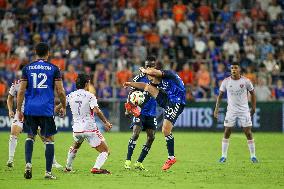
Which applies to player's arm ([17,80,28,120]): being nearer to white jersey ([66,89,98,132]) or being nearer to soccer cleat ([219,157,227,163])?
white jersey ([66,89,98,132])

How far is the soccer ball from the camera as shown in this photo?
16.5 m

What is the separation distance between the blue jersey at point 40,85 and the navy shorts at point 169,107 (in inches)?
123

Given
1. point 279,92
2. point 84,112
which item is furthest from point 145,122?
point 279,92

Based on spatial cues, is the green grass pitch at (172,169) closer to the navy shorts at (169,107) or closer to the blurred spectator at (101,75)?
the navy shorts at (169,107)

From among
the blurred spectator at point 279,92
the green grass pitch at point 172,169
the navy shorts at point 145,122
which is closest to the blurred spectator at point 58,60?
the green grass pitch at point 172,169

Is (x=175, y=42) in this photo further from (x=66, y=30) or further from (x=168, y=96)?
(x=168, y=96)

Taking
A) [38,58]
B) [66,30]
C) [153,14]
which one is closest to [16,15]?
[66,30]

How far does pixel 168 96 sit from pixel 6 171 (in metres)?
3.68

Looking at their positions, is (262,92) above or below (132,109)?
below

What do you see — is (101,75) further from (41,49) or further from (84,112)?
(41,49)

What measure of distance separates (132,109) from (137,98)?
0.99ft

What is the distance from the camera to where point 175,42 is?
110 feet

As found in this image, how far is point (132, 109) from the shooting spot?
16.7m

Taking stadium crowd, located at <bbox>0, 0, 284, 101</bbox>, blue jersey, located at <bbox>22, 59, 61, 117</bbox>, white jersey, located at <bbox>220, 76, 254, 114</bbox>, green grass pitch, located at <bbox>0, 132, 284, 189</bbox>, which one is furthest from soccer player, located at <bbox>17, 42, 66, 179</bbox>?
stadium crowd, located at <bbox>0, 0, 284, 101</bbox>
